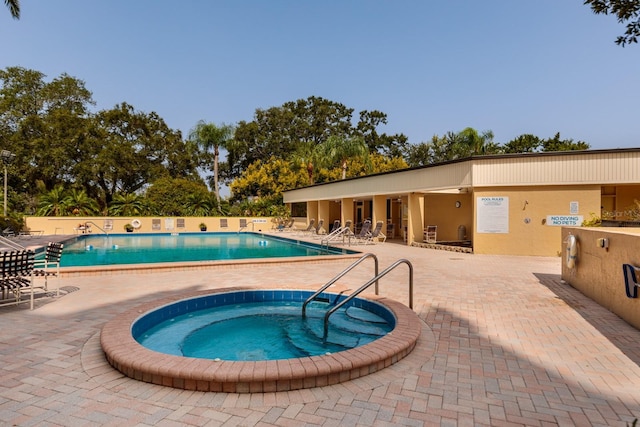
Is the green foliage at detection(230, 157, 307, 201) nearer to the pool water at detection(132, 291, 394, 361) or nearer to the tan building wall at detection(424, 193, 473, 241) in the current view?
the tan building wall at detection(424, 193, 473, 241)

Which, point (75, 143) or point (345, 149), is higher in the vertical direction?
point (75, 143)

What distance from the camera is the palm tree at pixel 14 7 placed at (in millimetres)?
13691

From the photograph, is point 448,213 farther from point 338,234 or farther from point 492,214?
point 338,234

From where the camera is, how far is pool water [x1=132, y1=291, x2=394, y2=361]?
16.4 ft

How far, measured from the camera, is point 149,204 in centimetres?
3002

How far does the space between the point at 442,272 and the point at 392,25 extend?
14549mm

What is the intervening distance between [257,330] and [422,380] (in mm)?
3173

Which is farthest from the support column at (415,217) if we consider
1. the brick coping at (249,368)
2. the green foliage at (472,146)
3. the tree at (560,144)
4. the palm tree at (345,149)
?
the tree at (560,144)

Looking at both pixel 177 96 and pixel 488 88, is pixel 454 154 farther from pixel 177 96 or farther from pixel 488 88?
pixel 177 96

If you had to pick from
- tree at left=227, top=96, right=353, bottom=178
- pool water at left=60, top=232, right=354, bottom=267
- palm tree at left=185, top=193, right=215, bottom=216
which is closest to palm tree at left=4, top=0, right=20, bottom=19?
pool water at left=60, top=232, right=354, bottom=267

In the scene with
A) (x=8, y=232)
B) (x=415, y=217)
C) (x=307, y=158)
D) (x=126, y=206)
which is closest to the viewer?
(x=415, y=217)

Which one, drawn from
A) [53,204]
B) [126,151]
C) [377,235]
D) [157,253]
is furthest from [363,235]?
[126,151]

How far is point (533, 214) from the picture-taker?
13930mm

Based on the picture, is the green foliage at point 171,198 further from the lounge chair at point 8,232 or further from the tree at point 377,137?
the tree at point 377,137
